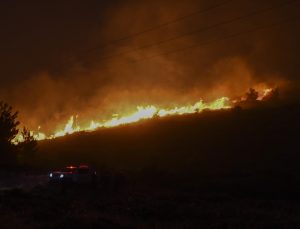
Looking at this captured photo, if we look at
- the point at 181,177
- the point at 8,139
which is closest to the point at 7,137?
the point at 8,139

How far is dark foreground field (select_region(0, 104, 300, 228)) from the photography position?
32.4 m

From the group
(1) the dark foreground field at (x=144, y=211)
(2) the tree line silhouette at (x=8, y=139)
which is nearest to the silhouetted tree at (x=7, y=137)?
(2) the tree line silhouette at (x=8, y=139)

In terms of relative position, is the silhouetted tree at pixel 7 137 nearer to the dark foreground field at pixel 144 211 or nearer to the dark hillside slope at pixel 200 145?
the dark hillside slope at pixel 200 145

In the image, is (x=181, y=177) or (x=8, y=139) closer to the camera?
(x=181, y=177)

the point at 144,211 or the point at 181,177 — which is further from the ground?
the point at 181,177

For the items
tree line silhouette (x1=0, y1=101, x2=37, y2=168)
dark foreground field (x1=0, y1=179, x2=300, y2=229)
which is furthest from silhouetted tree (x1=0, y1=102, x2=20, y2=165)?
dark foreground field (x1=0, y1=179, x2=300, y2=229)

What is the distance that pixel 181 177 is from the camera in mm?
69562

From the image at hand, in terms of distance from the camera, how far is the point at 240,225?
28.9 metres

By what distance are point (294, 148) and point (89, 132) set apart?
65864 mm

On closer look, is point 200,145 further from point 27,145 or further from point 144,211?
point 144,211

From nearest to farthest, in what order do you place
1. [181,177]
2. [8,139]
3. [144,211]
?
1. [144,211]
2. [181,177]
3. [8,139]

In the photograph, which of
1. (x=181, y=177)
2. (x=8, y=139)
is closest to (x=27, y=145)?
(x=8, y=139)

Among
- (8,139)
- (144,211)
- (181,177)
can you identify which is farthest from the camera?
(8,139)

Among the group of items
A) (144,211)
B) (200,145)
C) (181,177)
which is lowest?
(144,211)
